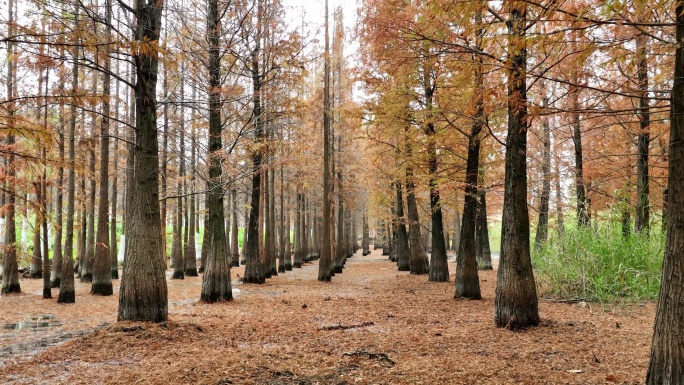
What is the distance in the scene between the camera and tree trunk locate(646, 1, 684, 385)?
131 inches

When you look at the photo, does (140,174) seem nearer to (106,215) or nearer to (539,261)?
(106,215)

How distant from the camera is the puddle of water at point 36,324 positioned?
28.0 feet

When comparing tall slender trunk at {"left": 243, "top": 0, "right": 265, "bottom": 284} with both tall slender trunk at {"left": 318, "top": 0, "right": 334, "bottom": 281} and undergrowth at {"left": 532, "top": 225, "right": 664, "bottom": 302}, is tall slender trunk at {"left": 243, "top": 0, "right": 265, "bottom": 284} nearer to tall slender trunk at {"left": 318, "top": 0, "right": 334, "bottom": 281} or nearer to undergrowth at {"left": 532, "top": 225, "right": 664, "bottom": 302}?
tall slender trunk at {"left": 318, "top": 0, "right": 334, "bottom": 281}

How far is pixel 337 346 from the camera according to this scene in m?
5.79

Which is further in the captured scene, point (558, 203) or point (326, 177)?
point (326, 177)

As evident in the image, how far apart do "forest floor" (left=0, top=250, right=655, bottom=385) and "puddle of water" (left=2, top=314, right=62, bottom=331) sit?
3 centimetres

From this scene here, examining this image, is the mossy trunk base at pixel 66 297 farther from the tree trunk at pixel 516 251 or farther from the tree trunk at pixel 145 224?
the tree trunk at pixel 516 251

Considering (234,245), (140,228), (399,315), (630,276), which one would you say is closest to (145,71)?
(140,228)

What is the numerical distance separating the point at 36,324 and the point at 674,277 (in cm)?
1080

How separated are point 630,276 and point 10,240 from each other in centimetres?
1692

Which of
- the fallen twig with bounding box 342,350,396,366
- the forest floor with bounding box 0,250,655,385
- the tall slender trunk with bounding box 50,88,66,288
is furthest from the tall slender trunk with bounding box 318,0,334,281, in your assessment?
the fallen twig with bounding box 342,350,396,366

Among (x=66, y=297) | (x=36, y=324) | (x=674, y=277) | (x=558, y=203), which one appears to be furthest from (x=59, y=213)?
(x=558, y=203)

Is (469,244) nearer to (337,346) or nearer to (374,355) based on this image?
(337,346)

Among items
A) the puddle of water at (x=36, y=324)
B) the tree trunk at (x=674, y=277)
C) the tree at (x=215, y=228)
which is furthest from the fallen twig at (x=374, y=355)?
the tree at (x=215, y=228)
